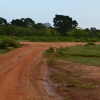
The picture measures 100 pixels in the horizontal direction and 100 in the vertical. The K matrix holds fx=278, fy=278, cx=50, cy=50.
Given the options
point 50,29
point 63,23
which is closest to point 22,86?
point 50,29

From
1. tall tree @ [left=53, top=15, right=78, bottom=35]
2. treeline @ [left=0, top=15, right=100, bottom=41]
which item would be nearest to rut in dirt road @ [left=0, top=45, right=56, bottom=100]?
treeline @ [left=0, top=15, right=100, bottom=41]

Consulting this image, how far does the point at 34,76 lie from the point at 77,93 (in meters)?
3.54

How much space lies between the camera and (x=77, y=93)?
869 cm

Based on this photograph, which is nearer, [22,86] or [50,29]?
[22,86]

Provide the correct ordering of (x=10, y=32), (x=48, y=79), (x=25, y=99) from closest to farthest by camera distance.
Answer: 1. (x=25, y=99)
2. (x=48, y=79)
3. (x=10, y=32)

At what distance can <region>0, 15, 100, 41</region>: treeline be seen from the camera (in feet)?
190

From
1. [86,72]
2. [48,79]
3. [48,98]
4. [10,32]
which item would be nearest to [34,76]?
[48,79]

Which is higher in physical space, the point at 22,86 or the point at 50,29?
the point at 50,29

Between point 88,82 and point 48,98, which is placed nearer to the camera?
point 48,98

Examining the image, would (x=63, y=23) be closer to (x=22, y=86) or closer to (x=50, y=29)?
(x=50, y=29)

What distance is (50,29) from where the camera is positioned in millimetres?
69125

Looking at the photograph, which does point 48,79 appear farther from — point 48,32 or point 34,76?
point 48,32

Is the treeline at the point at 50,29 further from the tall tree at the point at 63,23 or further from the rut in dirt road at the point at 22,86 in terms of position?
the rut in dirt road at the point at 22,86

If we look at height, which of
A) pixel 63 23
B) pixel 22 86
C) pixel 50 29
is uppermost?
pixel 63 23
